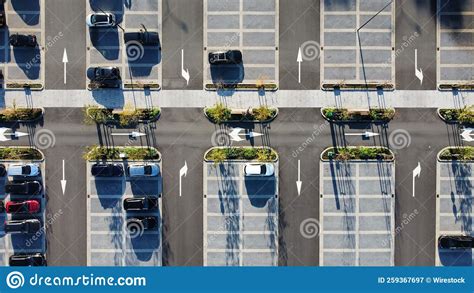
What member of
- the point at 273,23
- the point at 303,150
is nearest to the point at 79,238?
the point at 303,150

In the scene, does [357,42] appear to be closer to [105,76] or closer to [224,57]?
[224,57]

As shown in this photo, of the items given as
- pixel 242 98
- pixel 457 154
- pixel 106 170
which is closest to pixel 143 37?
pixel 242 98

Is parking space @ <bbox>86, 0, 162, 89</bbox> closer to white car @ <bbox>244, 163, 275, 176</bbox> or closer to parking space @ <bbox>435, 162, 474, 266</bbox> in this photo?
white car @ <bbox>244, 163, 275, 176</bbox>

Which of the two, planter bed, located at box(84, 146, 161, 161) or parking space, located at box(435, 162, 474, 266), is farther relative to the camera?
parking space, located at box(435, 162, 474, 266)

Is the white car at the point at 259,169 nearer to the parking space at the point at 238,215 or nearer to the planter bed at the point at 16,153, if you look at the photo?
the parking space at the point at 238,215

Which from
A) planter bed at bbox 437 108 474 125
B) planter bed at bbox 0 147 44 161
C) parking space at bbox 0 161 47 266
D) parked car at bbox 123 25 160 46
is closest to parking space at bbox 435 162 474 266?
planter bed at bbox 437 108 474 125

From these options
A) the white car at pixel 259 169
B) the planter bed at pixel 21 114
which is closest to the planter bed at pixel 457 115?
the white car at pixel 259 169

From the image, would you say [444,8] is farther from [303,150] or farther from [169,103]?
[169,103]

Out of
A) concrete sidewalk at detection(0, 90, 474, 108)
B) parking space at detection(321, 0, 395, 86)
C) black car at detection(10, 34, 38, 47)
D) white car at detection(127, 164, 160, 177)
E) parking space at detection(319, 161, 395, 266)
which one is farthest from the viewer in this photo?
parking space at detection(319, 161, 395, 266)

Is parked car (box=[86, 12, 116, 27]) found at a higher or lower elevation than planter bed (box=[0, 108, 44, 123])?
higher
